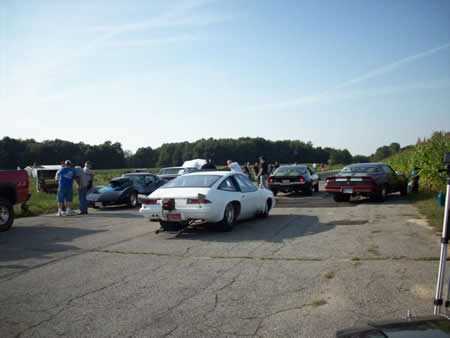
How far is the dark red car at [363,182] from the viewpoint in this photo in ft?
47.3

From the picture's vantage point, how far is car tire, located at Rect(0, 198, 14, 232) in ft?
34.4

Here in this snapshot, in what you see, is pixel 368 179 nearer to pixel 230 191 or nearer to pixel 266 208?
pixel 266 208

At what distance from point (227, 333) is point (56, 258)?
4.45m

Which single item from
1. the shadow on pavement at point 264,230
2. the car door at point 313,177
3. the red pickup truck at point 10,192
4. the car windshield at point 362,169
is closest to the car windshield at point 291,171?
the car door at point 313,177

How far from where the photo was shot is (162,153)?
107750 mm

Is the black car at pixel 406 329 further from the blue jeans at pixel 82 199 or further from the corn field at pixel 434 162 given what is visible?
the corn field at pixel 434 162

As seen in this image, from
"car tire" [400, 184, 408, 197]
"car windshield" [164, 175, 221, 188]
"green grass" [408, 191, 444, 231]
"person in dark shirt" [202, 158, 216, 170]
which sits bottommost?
"green grass" [408, 191, 444, 231]

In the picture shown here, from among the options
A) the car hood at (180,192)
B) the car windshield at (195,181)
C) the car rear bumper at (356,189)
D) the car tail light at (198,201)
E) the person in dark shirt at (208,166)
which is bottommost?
the car rear bumper at (356,189)

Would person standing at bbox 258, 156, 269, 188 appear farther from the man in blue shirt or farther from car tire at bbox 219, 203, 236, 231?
car tire at bbox 219, 203, 236, 231

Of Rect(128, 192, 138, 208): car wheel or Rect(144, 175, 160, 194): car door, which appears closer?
Rect(128, 192, 138, 208): car wheel

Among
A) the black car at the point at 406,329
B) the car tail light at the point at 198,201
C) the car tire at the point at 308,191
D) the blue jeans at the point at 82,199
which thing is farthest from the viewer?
the car tire at the point at 308,191

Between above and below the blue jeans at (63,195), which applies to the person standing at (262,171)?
above

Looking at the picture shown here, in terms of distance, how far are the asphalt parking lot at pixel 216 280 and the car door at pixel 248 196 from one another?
855mm

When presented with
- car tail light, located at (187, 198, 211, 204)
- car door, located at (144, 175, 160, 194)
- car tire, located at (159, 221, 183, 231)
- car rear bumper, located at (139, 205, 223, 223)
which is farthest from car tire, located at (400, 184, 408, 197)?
car tail light, located at (187, 198, 211, 204)
